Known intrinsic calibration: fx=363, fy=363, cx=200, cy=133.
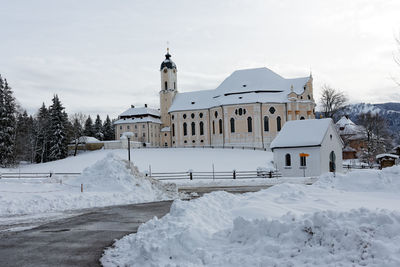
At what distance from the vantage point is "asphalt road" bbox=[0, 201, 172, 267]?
805cm

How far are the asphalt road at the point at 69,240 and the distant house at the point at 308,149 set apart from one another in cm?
2499

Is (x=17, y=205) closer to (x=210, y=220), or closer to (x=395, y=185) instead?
(x=210, y=220)

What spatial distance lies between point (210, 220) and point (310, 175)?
95.4 feet

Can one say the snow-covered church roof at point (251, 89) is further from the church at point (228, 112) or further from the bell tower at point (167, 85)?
the bell tower at point (167, 85)

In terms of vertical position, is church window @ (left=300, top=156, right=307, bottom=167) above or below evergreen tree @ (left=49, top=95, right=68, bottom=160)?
below

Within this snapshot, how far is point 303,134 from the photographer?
38.7 metres

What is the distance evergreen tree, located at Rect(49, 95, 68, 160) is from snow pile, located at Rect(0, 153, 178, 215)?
1546 inches

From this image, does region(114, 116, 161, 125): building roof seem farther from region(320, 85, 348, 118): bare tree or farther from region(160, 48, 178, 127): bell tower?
region(320, 85, 348, 118): bare tree

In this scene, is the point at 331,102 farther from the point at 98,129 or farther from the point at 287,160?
the point at 98,129

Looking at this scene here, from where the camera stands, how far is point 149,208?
17109 mm

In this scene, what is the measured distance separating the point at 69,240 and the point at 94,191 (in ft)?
39.5

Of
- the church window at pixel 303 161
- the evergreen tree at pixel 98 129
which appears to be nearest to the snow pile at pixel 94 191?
the church window at pixel 303 161

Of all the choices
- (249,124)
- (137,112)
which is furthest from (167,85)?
(249,124)

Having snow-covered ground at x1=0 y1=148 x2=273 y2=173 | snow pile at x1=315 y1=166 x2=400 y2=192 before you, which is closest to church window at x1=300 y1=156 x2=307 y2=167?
snow-covered ground at x1=0 y1=148 x2=273 y2=173
